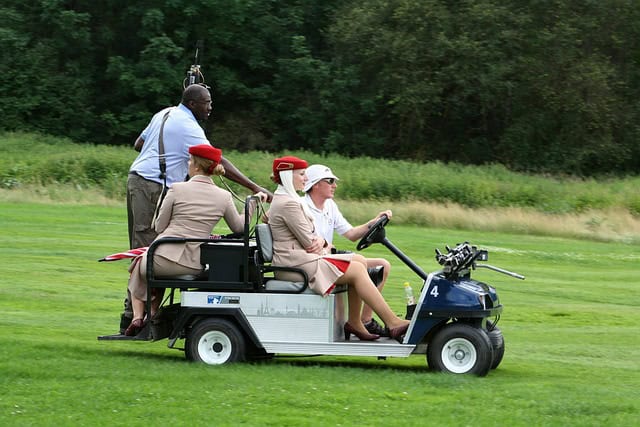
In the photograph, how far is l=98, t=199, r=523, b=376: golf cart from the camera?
8031 millimetres

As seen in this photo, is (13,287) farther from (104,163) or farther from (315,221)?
(104,163)

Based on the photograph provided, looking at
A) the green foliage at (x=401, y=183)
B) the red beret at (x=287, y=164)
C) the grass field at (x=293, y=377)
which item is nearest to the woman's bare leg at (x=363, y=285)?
the grass field at (x=293, y=377)

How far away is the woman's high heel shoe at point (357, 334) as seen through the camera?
8.31 metres

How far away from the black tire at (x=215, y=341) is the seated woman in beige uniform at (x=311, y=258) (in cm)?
54

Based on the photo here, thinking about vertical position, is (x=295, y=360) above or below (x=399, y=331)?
below

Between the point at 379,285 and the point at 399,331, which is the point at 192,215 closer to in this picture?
the point at 379,285

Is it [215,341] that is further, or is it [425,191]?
[425,191]

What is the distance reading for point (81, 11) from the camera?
50.8 metres

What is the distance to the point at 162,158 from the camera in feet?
28.8

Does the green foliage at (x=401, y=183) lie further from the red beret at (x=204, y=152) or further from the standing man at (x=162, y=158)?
the red beret at (x=204, y=152)

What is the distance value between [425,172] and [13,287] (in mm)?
23750

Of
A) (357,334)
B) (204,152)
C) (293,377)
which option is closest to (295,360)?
(357,334)

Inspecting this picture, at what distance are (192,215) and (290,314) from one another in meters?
1.01

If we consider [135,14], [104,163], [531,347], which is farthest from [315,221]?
[135,14]
